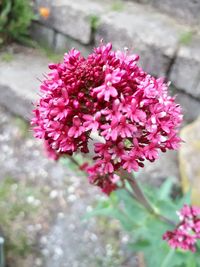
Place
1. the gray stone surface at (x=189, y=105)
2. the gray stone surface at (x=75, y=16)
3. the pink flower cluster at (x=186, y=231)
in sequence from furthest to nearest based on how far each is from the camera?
the gray stone surface at (x=75, y=16) → the gray stone surface at (x=189, y=105) → the pink flower cluster at (x=186, y=231)

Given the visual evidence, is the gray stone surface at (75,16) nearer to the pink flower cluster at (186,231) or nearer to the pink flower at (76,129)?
the pink flower cluster at (186,231)

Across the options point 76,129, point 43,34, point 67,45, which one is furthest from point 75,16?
point 76,129

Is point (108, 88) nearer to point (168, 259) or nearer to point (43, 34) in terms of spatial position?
point (168, 259)

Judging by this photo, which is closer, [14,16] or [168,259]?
[168,259]

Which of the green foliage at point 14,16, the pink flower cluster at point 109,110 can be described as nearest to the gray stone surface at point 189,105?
the green foliage at point 14,16

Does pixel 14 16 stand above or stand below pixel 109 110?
below

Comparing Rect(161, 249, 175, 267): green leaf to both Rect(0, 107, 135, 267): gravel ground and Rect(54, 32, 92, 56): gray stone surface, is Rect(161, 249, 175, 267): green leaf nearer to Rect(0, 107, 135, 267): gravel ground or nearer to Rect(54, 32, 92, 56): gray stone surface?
Rect(0, 107, 135, 267): gravel ground
